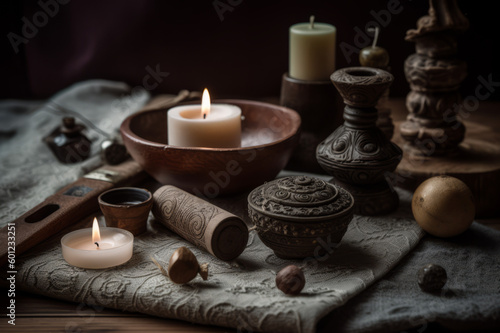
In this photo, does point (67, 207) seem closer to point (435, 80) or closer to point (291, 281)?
point (291, 281)

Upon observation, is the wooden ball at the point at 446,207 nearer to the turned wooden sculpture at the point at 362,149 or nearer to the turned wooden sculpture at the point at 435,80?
the turned wooden sculpture at the point at 362,149

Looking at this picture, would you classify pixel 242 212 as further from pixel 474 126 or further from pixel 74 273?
pixel 474 126

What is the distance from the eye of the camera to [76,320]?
0.85 metres

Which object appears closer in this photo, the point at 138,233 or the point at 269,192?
the point at 269,192

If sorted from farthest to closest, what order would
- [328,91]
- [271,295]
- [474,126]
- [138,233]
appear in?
[474,126] → [328,91] → [138,233] → [271,295]

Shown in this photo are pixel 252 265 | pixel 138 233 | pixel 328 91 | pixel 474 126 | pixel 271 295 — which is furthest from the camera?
pixel 474 126

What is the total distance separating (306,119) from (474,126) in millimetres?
479

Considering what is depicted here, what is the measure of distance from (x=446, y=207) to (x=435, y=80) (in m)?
0.33

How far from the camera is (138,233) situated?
1.05 meters

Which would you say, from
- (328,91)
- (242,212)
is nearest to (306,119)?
(328,91)

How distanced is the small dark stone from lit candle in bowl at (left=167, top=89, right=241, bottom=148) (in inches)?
18.4

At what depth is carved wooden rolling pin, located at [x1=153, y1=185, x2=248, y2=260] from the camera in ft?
3.06

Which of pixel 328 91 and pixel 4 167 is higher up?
pixel 328 91

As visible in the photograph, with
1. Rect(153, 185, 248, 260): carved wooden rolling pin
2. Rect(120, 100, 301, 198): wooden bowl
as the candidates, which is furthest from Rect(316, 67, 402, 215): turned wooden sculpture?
Rect(153, 185, 248, 260): carved wooden rolling pin
